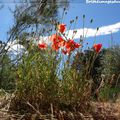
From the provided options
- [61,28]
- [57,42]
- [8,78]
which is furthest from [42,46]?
Answer: [8,78]

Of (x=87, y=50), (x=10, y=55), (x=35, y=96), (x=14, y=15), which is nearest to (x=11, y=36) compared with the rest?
(x=14, y=15)

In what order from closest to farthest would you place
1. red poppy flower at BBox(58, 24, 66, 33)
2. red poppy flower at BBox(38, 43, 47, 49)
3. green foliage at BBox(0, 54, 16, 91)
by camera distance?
red poppy flower at BBox(58, 24, 66, 33) → red poppy flower at BBox(38, 43, 47, 49) → green foliage at BBox(0, 54, 16, 91)

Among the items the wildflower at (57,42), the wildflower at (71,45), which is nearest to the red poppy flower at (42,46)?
the wildflower at (57,42)

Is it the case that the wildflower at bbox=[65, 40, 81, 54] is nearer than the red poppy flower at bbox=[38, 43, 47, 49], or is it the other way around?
the wildflower at bbox=[65, 40, 81, 54]

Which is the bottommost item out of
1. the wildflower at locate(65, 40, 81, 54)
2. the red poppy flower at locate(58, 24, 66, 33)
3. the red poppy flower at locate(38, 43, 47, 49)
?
the wildflower at locate(65, 40, 81, 54)

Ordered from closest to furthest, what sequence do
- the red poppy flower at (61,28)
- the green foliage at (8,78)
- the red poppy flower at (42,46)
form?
the red poppy flower at (61,28), the red poppy flower at (42,46), the green foliage at (8,78)

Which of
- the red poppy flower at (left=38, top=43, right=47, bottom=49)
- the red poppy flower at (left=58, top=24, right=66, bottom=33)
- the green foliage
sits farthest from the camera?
the green foliage

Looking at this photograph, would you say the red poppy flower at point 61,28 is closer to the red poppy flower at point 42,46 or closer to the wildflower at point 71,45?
the wildflower at point 71,45

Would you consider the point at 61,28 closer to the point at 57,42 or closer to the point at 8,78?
the point at 57,42

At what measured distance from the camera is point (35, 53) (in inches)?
187

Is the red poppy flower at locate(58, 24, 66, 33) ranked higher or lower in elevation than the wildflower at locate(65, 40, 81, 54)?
higher

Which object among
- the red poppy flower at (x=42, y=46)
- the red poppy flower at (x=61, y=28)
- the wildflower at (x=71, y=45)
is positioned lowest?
the wildflower at (x=71, y=45)

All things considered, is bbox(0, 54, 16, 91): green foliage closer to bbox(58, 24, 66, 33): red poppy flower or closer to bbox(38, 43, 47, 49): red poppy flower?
bbox(38, 43, 47, 49): red poppy flower

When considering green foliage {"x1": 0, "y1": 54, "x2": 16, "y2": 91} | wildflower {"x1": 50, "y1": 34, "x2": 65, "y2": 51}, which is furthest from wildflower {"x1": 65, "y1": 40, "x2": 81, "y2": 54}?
green foliage {"x1": 0, "y1": 54, "x2": 16, "y2": 91}
